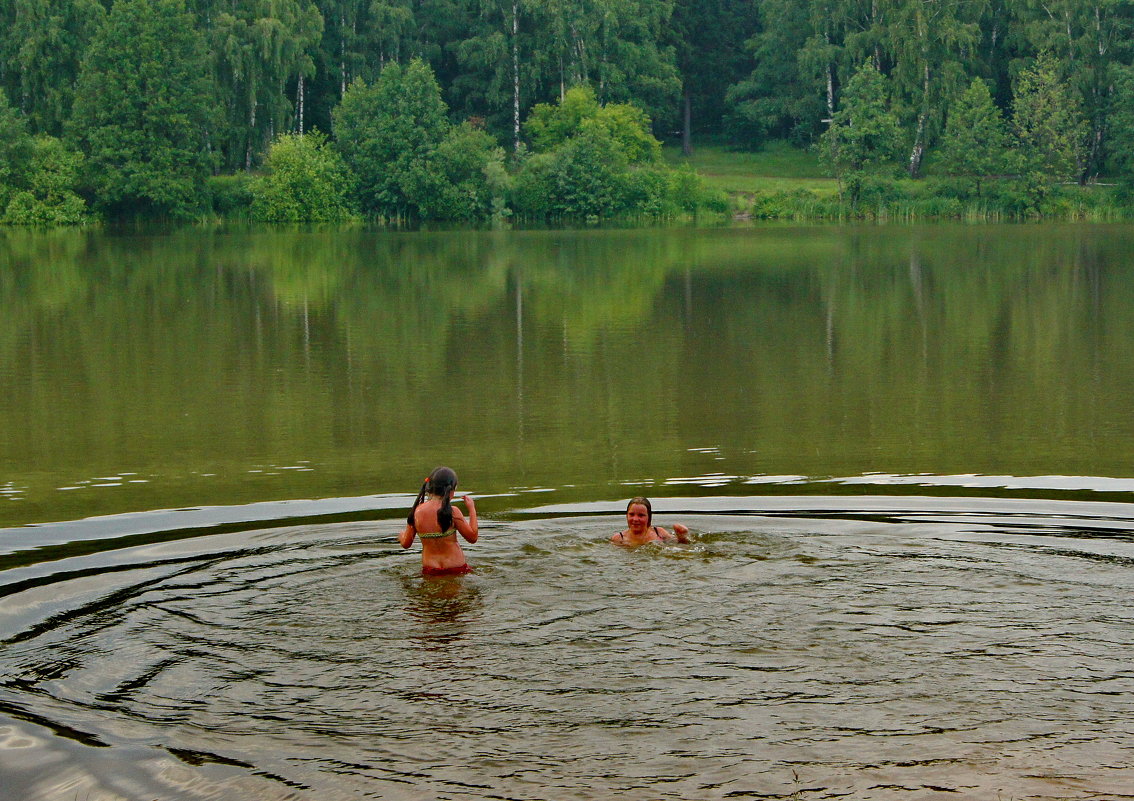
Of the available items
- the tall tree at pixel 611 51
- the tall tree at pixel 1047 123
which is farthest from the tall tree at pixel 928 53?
the tall tree at pixel 611 51

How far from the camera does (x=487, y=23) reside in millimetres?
87438

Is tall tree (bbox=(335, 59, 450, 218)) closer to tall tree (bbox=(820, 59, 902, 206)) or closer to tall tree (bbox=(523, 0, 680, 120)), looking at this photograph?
tall tree (bbox=(523, 0, 680, 120))

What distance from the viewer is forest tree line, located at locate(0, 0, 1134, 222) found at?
236ft

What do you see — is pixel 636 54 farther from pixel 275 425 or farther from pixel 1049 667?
pixel 1049 667

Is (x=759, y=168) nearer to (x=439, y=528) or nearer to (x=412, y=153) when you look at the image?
(x=412, y=153)

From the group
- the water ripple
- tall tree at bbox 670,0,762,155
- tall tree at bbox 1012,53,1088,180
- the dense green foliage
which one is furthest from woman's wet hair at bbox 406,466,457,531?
tall tree at bbox 670,0,762,155

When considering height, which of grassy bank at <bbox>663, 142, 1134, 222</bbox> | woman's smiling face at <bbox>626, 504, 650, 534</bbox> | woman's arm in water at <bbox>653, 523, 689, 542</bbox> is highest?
grassy bank at <bbox>663, 142, 1134, 222</bbox>

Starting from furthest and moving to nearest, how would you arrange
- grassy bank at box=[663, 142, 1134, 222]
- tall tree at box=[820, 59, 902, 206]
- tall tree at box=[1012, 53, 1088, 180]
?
1. tall tree at box=[820, 59, 902, 206]
2. tall tree at box=[1012, 53, 1088, 180]
3. grassy bank at box=[663, 142, 1134, 222]

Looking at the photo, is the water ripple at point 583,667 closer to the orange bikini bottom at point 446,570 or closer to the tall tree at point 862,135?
the orange bikini bottom at point 446,570

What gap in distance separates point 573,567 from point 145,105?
69.9m

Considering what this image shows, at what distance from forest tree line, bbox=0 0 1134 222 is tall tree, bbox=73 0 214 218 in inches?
4.6

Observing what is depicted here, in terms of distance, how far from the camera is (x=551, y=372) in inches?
822

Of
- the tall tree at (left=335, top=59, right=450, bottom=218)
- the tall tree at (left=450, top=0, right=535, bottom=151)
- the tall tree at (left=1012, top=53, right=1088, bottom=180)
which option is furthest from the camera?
the tall tree at (left=450, top=0, right=535, bottom=151)

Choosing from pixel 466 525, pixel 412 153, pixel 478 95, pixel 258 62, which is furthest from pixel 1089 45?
pixel 466 525
